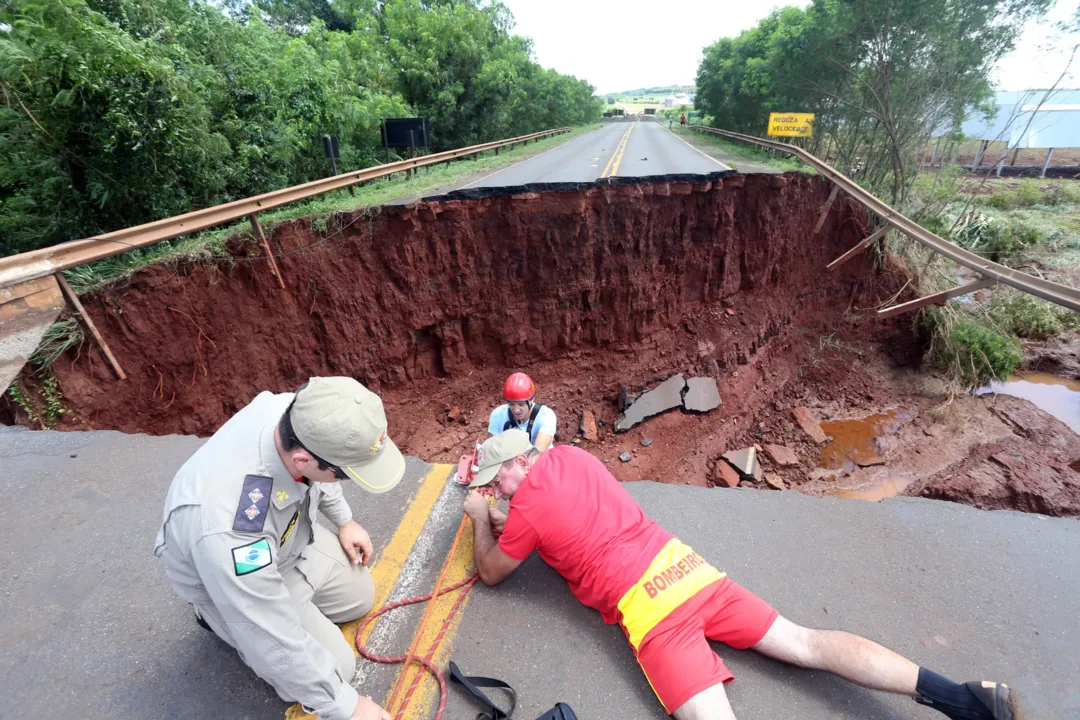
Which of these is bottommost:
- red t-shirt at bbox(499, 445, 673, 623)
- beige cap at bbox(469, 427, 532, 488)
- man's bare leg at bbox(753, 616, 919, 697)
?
man's bare leg at bbox(753, 616, 919, 697)

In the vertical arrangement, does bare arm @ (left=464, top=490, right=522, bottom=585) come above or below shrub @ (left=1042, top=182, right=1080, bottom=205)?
above

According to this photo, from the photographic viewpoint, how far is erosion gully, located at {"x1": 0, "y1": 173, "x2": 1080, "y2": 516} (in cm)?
579

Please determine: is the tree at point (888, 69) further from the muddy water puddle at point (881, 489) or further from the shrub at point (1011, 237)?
the muddy water puddle at point (881, 489)

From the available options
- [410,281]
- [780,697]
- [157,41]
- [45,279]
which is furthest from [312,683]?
[157,41]

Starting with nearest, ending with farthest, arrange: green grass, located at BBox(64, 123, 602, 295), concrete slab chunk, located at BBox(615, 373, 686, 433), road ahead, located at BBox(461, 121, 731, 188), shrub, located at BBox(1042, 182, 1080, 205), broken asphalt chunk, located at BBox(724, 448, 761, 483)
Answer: green grass, located at BBox(64, 123, 602, 295)
broken asphalt chunk, located at BBox(724, 448, 761, 483)
concrete slab chunk, located at BBox(615, 373, 686, 433)
road ahead, located at BBox(461, 121, 731, 188)
shrub, located at BBox(1042, 182, 1080, 205)

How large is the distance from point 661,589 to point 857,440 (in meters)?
7.69

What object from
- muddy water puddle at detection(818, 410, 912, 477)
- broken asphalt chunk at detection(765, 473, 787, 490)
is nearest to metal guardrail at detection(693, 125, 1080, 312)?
muddy water puddle at detection(818, 410, 912, 477)

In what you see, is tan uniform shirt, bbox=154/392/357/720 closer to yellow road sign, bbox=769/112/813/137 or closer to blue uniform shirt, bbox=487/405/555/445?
blue uniform shirt, bbox=487/405/555/445

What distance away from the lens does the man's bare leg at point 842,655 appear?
2230mm

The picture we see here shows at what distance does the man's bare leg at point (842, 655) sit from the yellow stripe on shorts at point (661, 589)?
410mm

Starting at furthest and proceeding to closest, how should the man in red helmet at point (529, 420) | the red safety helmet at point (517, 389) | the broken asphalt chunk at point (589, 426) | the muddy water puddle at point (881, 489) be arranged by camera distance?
1. the broken asphalt chunk at point (589, 426)
2. the muddy water puddle at point (881, 489)
3. the red safety helmet at point (517, 389)
4. the man in red helmet at point (529, 420)

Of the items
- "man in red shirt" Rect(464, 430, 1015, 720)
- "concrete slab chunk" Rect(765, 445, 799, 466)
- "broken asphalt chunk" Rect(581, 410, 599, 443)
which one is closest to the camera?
"man in red shirt" Rect(464, 430, 1015, 720)

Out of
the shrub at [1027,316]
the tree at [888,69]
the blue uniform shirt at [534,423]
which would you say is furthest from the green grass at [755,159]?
the blue uniform shirt at [534,423]

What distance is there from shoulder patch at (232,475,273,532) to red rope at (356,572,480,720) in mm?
1120
